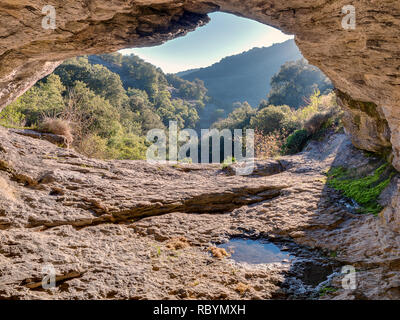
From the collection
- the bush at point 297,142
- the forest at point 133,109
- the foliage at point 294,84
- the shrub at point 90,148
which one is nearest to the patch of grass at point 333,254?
the forest at point 133,109

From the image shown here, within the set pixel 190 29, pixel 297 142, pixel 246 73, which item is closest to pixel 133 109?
pixel 297 142

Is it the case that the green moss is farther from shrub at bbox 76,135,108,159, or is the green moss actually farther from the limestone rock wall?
shrub at bbox 76,135,108,159

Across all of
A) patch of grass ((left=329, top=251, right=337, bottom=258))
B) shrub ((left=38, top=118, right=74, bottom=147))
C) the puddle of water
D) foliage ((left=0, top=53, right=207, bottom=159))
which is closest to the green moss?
patch of grass ((left=329, top=251, right=337, bottom=258))

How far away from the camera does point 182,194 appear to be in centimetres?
607

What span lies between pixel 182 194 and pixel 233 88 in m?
88.4

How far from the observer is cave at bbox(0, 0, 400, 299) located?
2.97 metres

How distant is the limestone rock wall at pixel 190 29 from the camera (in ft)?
9.48

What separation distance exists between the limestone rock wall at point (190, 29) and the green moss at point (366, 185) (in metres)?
0.72

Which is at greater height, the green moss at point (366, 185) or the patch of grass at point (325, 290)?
the green moss at point (366, 185)

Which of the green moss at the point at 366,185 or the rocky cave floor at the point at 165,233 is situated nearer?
the rocky cave floor at the point at 165,233

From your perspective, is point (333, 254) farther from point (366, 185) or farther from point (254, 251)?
point (366, 185)

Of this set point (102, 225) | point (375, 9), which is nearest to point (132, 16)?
point (375, 9)

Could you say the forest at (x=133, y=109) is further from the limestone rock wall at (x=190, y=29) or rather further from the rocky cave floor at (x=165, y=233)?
the limestone rock wall at (x=190, y=29)

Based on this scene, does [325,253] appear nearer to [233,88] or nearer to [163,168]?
[163,168]
